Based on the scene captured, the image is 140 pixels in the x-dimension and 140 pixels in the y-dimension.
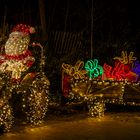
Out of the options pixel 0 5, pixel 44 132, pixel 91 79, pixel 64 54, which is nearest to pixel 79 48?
pixel 64 54

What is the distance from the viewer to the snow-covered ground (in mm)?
10586

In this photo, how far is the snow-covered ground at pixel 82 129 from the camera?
10.6 m

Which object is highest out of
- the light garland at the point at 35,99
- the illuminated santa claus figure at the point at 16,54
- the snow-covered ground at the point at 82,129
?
the illuminated santa claus figure at the point at 16,54

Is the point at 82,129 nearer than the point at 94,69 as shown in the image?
Yes

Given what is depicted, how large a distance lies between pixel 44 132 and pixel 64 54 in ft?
17.0

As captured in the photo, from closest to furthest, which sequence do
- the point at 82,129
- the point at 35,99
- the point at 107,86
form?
the point at 82,129
the point at 35,99
the point at 107,86

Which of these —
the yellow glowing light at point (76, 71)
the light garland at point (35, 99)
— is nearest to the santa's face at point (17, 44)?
the light garland at point (35, 99)

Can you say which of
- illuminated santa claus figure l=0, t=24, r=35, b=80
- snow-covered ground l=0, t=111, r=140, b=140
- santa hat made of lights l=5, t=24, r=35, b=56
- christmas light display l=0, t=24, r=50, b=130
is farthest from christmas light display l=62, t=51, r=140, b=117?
santa hat made of lights l=5, t=24, r=35, b=56

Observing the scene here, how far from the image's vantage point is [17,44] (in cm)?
1186

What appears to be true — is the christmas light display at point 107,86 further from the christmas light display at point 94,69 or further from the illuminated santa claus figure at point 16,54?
the illuminated santa claus figure at point 16,54

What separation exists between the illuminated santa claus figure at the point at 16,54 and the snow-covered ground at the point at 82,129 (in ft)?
4.78

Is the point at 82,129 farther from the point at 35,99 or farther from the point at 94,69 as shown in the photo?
the point at 94,69

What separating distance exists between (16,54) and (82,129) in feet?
7.86

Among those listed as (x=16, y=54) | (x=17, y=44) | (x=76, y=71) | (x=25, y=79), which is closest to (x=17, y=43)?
(x=17, y=44)
